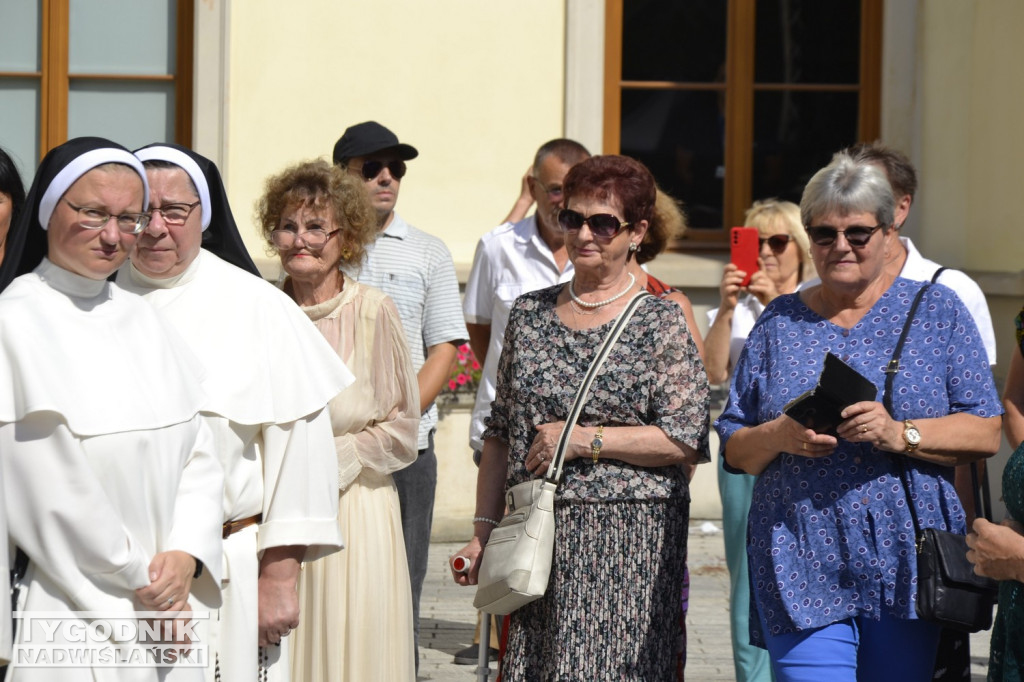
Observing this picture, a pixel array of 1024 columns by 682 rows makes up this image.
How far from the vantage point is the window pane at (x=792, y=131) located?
9.86 meters

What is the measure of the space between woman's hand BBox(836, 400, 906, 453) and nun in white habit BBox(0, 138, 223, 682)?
161 cm

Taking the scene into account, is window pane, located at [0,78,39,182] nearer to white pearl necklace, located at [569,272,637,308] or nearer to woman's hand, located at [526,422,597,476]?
white pearl necklace, located at [569,272,637,308]

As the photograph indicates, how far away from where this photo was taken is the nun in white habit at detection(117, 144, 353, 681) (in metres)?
3.53

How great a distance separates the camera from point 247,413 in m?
3.54

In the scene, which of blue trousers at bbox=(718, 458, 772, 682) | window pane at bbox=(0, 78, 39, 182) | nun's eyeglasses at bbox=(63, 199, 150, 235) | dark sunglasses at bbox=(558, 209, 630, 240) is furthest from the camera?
window pane at bbox=(0, 78, 39, 182)

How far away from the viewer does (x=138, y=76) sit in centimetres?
949

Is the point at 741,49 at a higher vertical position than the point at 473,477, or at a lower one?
higher

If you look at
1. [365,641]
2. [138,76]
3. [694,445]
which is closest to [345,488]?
[365,641]

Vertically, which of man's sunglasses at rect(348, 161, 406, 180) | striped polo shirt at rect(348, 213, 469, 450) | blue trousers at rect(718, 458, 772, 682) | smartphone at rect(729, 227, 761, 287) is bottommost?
blue trousers at rect(718, 458, 772, 682)

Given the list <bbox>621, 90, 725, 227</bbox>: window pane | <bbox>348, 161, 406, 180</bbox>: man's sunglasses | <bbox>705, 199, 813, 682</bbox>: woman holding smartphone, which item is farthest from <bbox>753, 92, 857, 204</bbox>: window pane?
<bbox>348, 161, 406, 180</bbox>: man's sunglasses

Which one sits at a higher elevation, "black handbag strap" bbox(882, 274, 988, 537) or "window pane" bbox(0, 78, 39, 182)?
"window pane" bbox(0, 78, 39, 182)

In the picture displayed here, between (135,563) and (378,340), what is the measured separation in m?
1.70

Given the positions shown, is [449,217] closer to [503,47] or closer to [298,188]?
[503,47]

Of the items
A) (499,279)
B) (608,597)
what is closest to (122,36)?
(499,279)
